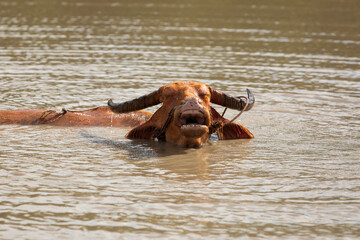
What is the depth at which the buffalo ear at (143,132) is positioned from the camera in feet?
36.4

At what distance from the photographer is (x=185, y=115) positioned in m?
10.1

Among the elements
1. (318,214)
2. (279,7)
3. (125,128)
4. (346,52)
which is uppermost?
(279,7)

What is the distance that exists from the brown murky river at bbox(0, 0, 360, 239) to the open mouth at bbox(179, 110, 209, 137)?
0.35m

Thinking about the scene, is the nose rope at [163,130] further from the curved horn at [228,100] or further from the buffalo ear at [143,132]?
the curved horn at [228,100]

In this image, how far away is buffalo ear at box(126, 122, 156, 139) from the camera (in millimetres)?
11091

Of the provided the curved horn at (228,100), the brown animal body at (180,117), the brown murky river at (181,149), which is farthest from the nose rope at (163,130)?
the curved horn at (228,100)

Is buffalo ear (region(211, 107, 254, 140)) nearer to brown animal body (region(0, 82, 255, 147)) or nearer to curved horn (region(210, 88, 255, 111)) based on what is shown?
brown animal body (region(0, 82, 255, 147))

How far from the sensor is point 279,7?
29.9 m

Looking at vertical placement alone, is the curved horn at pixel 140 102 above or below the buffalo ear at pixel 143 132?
above

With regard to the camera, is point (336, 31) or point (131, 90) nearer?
point (131, 90)

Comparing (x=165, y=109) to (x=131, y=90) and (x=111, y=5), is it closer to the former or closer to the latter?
(x=131, y=90)

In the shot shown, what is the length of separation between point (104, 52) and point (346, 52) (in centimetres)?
670

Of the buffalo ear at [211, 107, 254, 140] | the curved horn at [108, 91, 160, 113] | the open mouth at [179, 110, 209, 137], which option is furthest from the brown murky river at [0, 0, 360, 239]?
the curved horn at [108, 91, 160, 113]

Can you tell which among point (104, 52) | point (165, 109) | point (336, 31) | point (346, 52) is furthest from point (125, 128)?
point (336, 31)
